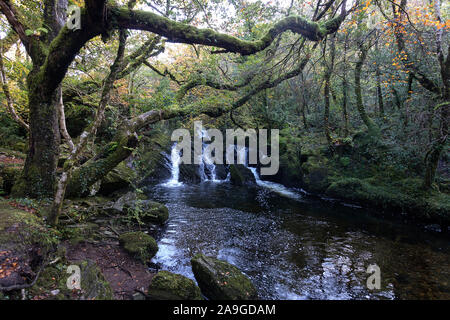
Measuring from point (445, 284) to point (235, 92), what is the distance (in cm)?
761

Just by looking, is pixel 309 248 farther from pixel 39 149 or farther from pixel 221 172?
pixel 221 172

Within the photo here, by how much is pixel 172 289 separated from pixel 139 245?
180cm

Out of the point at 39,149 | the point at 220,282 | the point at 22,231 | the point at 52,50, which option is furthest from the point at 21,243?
the point at 52,50

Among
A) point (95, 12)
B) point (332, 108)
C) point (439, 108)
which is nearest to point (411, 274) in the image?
point (439, 108)

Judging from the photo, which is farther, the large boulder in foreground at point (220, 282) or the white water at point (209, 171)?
the white water at point (209, 171)

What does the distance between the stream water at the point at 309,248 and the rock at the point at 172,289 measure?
100cm

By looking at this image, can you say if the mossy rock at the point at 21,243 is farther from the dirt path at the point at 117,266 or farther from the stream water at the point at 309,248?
the stream water at the point at 309,248

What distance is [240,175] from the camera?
13828mm

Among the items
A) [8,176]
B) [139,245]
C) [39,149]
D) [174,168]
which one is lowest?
[139,245]

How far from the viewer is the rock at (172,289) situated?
136 inches

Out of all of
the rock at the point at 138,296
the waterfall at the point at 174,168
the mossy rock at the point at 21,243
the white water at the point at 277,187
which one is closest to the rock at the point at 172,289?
the rock at the point at 138,296

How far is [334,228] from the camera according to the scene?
23.4 ft

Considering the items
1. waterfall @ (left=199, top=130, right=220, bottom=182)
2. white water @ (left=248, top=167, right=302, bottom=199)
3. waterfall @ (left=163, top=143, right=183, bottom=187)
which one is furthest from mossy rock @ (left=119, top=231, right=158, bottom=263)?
waterfall @ (left=199, top=130, right=220, bottom=182)
